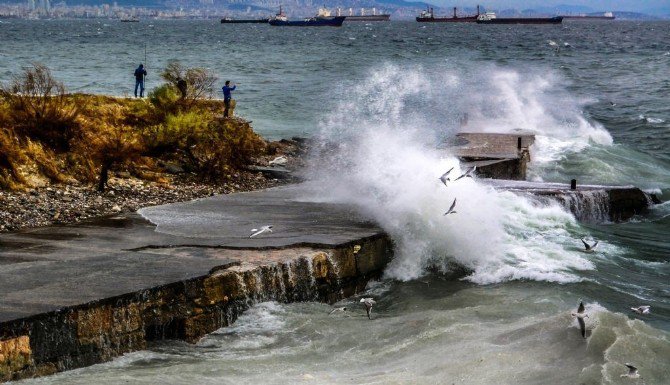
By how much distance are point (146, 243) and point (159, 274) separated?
182 cm

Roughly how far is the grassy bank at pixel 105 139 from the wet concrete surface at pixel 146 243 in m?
2.01

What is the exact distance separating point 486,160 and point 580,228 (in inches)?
172

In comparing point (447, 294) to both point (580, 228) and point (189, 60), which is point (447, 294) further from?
point (189, 60)

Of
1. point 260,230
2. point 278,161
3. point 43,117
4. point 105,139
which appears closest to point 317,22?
point 278,161

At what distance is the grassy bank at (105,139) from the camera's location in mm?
16594

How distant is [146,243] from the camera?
12852 mm

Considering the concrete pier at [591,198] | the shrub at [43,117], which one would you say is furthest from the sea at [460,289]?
the shrub at [43,117]

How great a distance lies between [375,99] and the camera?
3866 centimetres

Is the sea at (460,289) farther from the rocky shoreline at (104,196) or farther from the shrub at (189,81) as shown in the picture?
the shrub at (189,81)

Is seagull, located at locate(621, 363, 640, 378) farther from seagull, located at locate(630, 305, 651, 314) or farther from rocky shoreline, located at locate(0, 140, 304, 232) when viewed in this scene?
rocky shoreline, located at locate(0, 140, 304, 232)

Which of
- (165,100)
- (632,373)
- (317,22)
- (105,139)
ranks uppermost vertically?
(165,100)

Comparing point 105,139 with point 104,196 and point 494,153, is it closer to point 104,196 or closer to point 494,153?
point 104,196

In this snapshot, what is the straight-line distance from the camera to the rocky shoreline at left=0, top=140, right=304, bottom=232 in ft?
47.0

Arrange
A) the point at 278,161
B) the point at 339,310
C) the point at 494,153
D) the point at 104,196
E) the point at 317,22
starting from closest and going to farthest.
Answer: the point at 339,310 → the point at 104,196 → the point at 278,161 → the point at 494,153 → the point at 317,22
